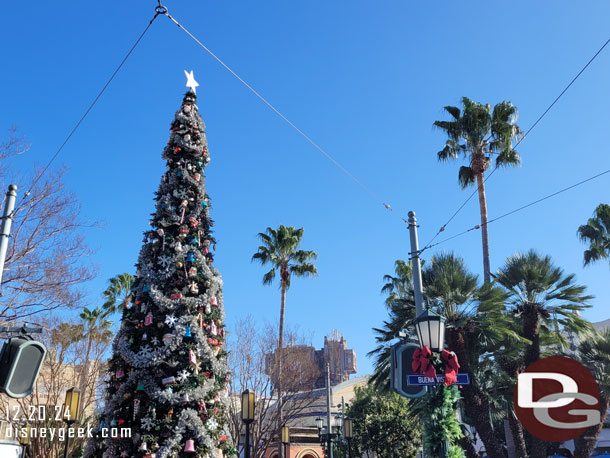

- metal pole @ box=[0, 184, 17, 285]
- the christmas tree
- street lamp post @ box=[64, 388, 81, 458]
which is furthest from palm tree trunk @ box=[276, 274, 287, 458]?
metal pole @ box=[0, 184, 17, 285]

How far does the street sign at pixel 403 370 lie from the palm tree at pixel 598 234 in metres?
23.7

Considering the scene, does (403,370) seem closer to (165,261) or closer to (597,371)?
(165,261)

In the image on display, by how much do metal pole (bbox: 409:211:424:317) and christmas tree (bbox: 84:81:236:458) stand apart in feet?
13.2

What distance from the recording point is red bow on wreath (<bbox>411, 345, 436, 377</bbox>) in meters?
6.64

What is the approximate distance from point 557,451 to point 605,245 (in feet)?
35.1

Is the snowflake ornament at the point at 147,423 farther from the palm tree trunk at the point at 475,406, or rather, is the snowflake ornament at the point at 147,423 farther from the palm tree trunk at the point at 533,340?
the palm tree trunk at the point at 533,340

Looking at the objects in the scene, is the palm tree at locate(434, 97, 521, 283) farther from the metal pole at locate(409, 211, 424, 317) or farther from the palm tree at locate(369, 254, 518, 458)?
the metal pole at locate(409, 211, 424, 317)

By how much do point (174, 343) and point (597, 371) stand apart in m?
18.9

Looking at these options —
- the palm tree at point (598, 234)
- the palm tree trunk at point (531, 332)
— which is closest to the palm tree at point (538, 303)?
the palm tree trunk at point (531, 332)

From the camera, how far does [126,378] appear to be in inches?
364

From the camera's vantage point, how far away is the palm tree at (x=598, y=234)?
85.1 feet

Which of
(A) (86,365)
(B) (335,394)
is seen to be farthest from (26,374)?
(B) (335,394)

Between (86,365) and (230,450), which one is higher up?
(86,365)

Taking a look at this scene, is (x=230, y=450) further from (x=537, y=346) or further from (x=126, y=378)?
(x=537, y=346)
